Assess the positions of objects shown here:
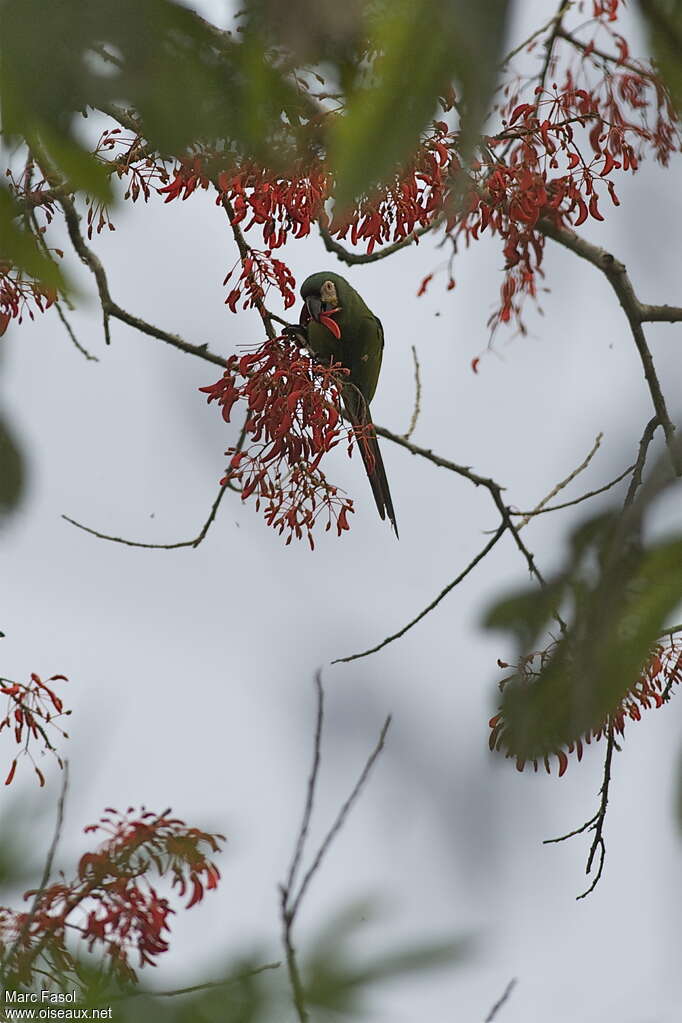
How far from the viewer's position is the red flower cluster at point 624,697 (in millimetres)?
839

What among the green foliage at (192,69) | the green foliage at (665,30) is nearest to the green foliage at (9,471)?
the green foliage at (192,69)

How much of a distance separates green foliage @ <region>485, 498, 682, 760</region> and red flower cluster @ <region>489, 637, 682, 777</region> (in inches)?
0.9

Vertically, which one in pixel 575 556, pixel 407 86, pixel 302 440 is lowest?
pixel 575 556

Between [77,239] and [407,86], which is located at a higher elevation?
[77,239]

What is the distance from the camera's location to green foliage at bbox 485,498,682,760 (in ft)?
2.34

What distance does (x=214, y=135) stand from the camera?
72 cm

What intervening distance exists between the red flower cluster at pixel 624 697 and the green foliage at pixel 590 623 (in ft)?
0.07

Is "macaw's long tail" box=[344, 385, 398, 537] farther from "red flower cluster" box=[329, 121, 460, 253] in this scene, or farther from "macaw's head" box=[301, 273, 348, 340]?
"red flower cluster" box=[329, 121, 460, 253]

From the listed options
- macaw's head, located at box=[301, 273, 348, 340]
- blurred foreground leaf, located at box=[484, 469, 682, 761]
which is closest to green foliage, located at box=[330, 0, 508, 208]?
blurred foreground leaf, located at box=[484, 469, 682, 761]

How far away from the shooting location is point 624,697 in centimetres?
84

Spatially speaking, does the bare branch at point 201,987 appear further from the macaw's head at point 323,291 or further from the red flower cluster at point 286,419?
the macaw's head at point 323,291

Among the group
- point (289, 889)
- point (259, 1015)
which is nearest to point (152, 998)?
point (259, 1015)

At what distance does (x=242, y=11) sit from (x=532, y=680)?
553mm

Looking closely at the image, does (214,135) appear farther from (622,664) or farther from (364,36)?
(622,664)
